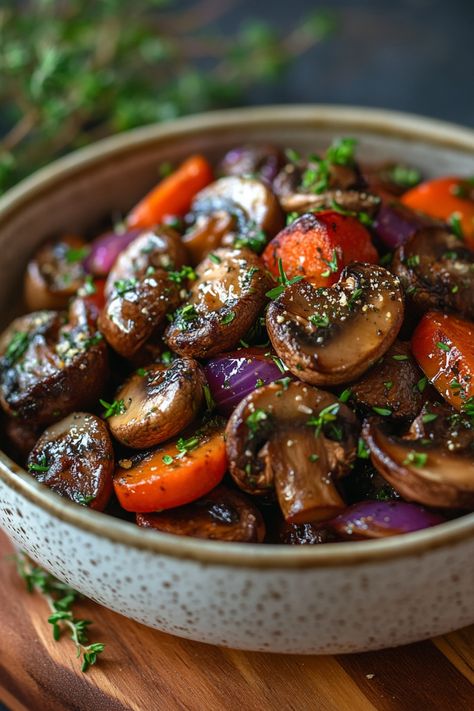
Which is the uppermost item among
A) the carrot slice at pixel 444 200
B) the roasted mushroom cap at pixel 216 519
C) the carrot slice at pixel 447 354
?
the roasted mushroom cap at pixel 216 519

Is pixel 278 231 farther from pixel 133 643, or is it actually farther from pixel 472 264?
pixel 133 643

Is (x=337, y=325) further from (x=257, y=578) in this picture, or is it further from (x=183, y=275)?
(x=257, y=578)

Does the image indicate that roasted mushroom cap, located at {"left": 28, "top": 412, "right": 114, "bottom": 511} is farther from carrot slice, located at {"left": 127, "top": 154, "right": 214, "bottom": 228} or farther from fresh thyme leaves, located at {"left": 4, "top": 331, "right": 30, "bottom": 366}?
carrot slice, located at {"left": 127, "top": 154, "right": 214, "bottom": 228}

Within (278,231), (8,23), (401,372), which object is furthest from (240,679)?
(8,23)

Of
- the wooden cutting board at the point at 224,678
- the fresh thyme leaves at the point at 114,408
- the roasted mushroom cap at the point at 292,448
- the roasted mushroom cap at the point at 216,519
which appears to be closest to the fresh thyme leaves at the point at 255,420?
the roasted mushroom cap at the point at 292,448

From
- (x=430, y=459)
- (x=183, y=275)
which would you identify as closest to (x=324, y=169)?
(x=183, y=275)

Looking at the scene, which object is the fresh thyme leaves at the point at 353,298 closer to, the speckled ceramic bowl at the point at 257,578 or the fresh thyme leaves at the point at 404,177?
the speckled ceramic bowl at the point at 257,578
